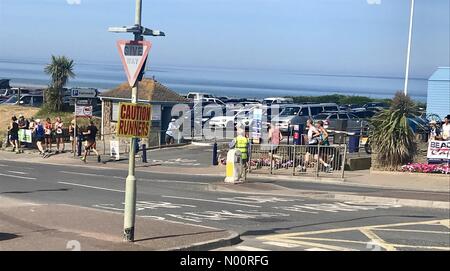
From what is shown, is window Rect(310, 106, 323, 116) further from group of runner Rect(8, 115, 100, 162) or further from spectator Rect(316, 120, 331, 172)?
spectator Rect(316, 120, 331, 172)

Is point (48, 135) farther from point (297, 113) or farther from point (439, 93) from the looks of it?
point (439, 93)

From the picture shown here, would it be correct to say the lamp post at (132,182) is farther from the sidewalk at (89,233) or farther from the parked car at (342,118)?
the parked car at (342,118)

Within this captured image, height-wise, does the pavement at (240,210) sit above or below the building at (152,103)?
below

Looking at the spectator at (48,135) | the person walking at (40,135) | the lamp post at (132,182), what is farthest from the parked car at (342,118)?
the lamp post at (132,182)

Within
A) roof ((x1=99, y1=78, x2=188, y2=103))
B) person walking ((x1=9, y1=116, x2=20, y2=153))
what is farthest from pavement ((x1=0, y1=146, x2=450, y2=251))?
roof ((x1=99, y1=78, x2=188, y2=103))

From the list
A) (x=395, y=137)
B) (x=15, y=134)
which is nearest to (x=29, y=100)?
(x=15, y=134)

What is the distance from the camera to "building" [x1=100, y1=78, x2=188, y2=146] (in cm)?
3650

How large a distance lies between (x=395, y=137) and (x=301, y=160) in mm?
3680

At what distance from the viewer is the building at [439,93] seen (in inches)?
1403

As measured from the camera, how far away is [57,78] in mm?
48688

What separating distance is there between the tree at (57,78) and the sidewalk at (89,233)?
117 ft

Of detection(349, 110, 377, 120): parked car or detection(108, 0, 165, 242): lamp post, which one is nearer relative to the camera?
detection(108, 0, 165, 242): lamp post
